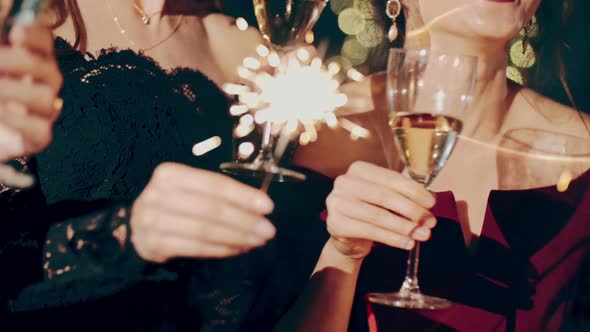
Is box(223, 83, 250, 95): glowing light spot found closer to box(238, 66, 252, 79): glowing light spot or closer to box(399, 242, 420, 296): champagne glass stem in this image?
box(238, 66, 252, 79): glowing light spot

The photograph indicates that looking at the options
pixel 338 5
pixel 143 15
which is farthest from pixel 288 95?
pixel 338 5

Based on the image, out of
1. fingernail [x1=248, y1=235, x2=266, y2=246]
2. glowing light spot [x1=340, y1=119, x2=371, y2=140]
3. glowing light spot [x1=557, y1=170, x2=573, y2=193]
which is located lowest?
glowing light spot [x1=557, y1=170, x2=573, y2=193]

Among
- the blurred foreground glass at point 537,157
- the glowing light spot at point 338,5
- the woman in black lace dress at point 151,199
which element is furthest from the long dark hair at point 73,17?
the glowing light spot at point 338,5

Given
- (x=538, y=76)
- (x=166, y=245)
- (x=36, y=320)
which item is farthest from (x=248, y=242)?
(x=538, y=76)

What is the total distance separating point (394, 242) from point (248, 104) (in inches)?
24.1

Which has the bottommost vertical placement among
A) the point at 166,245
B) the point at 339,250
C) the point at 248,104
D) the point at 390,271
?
the point at 390,271

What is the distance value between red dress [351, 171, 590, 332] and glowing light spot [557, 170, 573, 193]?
0.12 feet

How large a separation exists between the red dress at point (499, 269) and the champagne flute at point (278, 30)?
478 millimetres

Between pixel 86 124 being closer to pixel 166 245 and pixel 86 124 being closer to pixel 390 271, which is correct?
pixel 166 245

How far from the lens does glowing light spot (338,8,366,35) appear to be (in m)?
2.90

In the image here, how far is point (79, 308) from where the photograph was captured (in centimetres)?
106

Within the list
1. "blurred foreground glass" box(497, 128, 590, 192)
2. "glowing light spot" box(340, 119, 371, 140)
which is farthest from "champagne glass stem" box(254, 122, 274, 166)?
"blurred foreground glass" box(497, 128, 590, 192)

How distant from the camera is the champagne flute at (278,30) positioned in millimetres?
1178

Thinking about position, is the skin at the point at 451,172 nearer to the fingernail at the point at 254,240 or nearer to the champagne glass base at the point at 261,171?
the champagne glass base at the point at 261,171
